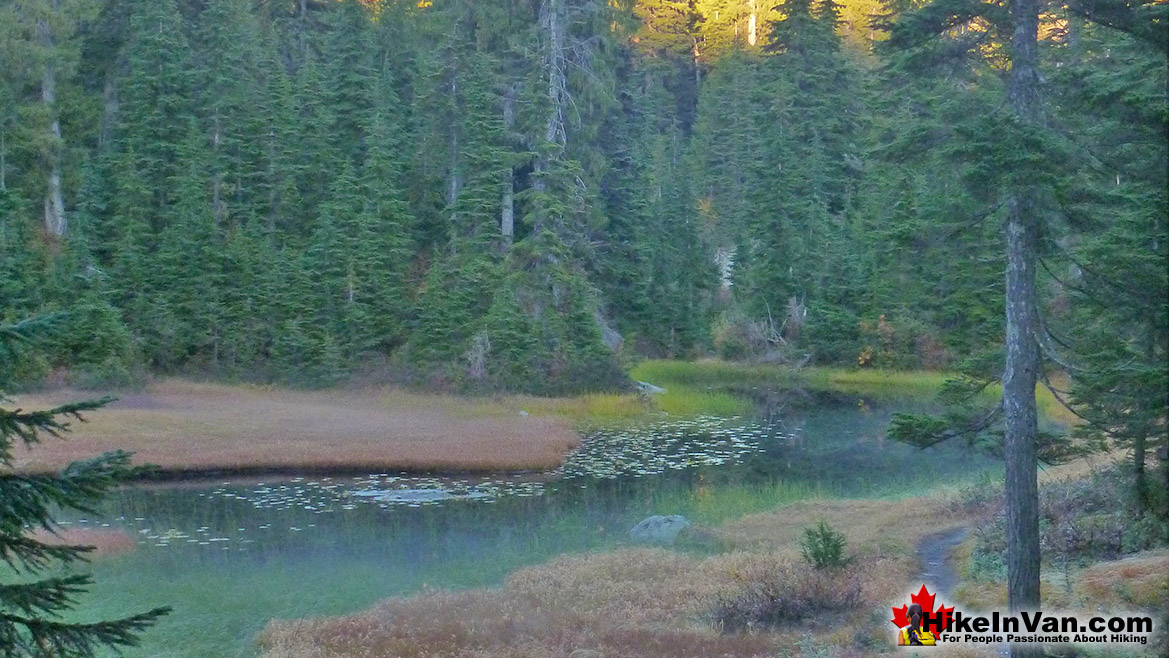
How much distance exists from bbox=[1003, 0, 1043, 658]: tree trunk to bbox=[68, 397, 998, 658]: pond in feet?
28.7

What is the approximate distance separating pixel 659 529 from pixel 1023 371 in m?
10.2

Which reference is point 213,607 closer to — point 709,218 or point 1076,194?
point 1076,194

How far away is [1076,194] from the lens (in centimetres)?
1080

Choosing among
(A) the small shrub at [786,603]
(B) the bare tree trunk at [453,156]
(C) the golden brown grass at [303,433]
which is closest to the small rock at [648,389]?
(C) the golden brown grass at [303,433]

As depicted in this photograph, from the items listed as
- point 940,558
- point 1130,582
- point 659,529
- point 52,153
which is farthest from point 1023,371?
point 52,153

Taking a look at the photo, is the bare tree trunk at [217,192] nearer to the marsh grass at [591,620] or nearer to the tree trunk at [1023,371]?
the marsh grass at [591,620]

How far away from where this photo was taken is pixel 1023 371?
34.9ft

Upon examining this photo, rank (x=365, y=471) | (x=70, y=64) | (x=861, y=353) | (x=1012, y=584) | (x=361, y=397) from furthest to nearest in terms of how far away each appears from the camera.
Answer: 1. (x=861, y=353)
2. (x=70, y=64)
3. (x=361, y=397)
4. (x=365, y=471)
5. (x=1012, y=584)

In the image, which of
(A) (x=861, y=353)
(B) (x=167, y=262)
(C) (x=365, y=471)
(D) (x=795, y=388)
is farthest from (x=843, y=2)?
(C) (x=365, y=471)

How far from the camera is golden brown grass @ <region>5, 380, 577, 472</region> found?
26.9 meters

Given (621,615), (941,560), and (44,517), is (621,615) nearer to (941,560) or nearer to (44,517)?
(941,560)

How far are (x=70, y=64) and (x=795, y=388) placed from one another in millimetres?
33624

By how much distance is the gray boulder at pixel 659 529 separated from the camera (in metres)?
19.4

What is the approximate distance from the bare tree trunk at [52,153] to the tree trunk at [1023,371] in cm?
4017
